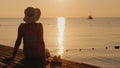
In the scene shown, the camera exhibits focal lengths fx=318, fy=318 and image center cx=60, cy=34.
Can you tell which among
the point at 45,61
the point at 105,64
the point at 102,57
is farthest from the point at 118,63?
the point at 45,61

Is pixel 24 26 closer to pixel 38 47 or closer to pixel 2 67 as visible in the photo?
pixel 38 47

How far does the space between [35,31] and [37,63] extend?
3.07 ft

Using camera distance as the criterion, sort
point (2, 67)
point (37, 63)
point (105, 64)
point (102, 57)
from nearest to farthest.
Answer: point (2, 67), point (37, 63), point (105, 64), point (102, 57)

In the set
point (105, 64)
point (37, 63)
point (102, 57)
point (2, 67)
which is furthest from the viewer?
point (102, 57)

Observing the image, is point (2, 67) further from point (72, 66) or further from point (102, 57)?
point (102, 57)

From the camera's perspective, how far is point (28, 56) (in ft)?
29.8

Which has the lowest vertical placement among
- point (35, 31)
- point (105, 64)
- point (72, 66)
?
point (105, 64)

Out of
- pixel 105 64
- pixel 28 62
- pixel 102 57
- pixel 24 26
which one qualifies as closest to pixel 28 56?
pixel 28 62

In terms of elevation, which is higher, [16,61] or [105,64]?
[16,61]

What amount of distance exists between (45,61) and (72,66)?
0.79 metres

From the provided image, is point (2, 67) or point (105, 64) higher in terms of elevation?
point (2, 67)

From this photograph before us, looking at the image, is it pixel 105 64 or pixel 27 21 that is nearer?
pixel 27 21

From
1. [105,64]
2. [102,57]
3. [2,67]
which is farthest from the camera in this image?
[102,57]

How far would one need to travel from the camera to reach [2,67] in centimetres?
789
